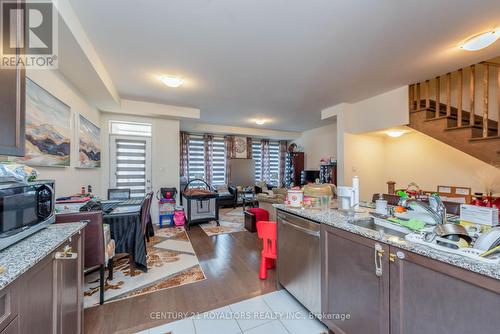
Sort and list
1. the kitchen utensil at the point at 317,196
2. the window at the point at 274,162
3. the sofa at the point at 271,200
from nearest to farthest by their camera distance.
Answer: the kitchen utensil at the point at 317,196 < the sofa at the point at 271,200 < the window at the point at 274,162

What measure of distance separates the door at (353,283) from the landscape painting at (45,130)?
273 centimetres

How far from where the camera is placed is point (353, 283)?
1367 mm

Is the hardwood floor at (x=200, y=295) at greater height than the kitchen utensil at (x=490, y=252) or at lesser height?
lesser

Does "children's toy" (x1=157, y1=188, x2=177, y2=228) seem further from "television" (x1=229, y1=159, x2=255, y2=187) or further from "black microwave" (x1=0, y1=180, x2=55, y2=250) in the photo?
"black microwave" (x1=0, y1=180, x2=55, y2=250)

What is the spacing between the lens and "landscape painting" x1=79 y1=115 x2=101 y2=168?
317 cm

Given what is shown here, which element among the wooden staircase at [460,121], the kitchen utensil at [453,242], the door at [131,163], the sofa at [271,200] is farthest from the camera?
the door at [131,163]

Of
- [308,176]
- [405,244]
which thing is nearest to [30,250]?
[405,244]

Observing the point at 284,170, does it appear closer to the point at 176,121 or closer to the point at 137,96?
the point at 176,121

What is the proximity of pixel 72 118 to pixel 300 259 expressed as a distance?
11.5 feet

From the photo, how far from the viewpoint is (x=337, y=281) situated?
1.48m

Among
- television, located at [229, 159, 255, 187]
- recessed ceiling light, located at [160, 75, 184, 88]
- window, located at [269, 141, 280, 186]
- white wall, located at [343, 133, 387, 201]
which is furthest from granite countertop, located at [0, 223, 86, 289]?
window, located at [269, 141, 280, 186]

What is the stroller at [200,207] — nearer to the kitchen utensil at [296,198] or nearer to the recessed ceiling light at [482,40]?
the kitchen utensil at [296,198]

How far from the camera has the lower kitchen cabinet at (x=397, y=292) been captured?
2.81 feet

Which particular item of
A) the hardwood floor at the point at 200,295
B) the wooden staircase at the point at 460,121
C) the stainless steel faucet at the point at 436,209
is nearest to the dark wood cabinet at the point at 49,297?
the hardwood floor at the point at 200,295
